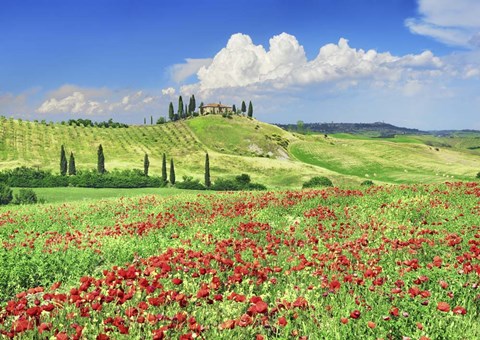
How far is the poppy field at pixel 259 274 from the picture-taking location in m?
5.35

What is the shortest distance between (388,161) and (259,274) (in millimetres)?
124316

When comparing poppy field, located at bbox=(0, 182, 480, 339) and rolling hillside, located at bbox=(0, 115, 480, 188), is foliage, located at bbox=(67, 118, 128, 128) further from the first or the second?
poppy field, located at bbox=(0, 182, 480, 339)

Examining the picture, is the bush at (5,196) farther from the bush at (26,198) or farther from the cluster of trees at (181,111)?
the cluster of trees at (181,111)

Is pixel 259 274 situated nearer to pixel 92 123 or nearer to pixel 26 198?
pixel 26 198

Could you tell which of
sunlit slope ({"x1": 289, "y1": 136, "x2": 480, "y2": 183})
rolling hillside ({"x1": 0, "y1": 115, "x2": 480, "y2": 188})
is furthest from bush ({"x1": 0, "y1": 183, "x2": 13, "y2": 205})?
sunlit slope ({"x1": 289, "y1": 136, "x2": 480, "y2": 183})

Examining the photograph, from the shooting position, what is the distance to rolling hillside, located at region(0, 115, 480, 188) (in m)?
98.6

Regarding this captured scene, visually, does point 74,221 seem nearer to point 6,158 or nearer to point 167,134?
point 6,158

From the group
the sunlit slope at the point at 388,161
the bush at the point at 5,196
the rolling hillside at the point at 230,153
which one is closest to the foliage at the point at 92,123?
the rolling hillside at the point at 230,153

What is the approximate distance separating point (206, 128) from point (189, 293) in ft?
499

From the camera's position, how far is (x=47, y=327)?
16.3 feet

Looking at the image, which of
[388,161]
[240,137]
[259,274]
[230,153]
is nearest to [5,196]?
[259,274]

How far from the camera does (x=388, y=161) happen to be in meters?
122

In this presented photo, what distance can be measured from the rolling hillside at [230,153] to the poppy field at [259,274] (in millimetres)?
68528

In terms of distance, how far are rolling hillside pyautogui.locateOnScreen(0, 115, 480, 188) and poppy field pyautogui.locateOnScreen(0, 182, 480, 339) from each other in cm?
6853
